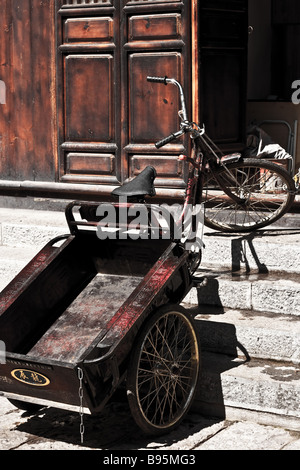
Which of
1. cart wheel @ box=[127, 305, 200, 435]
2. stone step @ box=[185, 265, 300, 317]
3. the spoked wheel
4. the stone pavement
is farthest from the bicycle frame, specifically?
the stone pavement

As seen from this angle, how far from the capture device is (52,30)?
27.2 ft

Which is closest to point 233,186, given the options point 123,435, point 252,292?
point 252,292

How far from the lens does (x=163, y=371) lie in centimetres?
522

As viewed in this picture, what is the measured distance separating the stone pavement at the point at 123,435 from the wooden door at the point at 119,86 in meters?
2.88

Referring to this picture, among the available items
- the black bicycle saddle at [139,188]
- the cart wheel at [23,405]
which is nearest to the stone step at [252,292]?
the black bicycle saddle at [139,188]

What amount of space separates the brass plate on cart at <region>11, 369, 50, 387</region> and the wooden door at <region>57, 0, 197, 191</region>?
326 centimetres

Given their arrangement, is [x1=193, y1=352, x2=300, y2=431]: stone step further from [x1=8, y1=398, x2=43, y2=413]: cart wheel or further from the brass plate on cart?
the brass plate on cart

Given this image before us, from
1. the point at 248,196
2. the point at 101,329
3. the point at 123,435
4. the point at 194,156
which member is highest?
the point at 194,156

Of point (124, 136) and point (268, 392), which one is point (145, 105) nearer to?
point (124, 136)

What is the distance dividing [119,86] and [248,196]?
5.84ft

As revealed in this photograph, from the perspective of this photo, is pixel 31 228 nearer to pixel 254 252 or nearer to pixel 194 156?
pixel 194 156

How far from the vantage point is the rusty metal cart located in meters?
4.84
